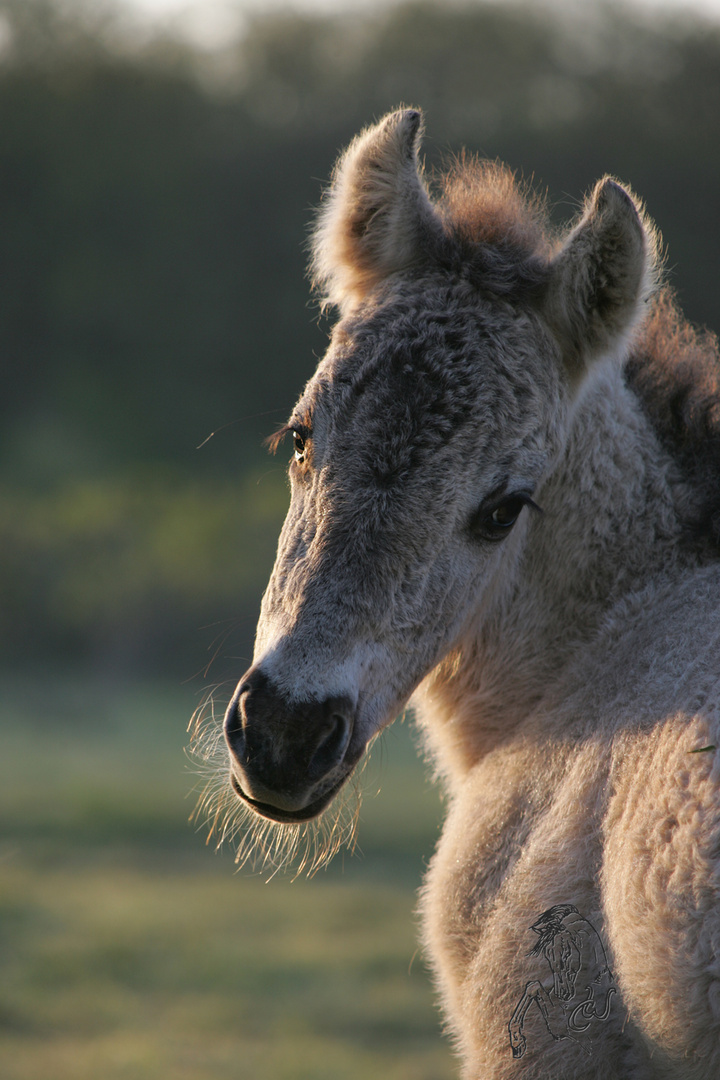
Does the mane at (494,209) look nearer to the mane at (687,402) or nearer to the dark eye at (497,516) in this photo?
the mane at (687,402)

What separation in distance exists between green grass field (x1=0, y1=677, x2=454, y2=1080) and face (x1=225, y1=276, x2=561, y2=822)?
772 mm

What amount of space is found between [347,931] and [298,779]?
22.7ft

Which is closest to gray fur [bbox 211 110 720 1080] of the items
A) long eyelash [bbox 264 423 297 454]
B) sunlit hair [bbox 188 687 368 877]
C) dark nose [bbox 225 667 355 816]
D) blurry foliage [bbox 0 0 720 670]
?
dark nose [bbox 225 667 355 816]

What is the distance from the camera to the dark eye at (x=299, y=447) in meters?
2.40

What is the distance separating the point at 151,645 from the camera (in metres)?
22.3

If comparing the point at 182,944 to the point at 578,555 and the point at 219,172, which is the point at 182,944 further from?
the point at 219,172

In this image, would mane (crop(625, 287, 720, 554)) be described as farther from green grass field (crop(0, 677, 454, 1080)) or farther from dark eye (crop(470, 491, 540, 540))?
green grass field (crop(0, 677, 454, 1080))

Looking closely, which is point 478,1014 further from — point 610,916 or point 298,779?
point 298,779

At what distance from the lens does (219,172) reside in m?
44.0

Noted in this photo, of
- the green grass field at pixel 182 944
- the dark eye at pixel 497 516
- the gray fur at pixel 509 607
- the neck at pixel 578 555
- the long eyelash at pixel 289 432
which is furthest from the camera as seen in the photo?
the green grass field at pixel 182 944

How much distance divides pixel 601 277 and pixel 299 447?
941mm

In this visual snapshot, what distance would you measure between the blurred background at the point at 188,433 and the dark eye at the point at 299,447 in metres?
0.70

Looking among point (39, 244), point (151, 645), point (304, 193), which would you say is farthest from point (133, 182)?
point (151, 645)

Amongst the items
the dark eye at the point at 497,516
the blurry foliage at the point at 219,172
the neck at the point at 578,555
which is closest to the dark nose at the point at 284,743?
the dark eye at the point at 497,516
